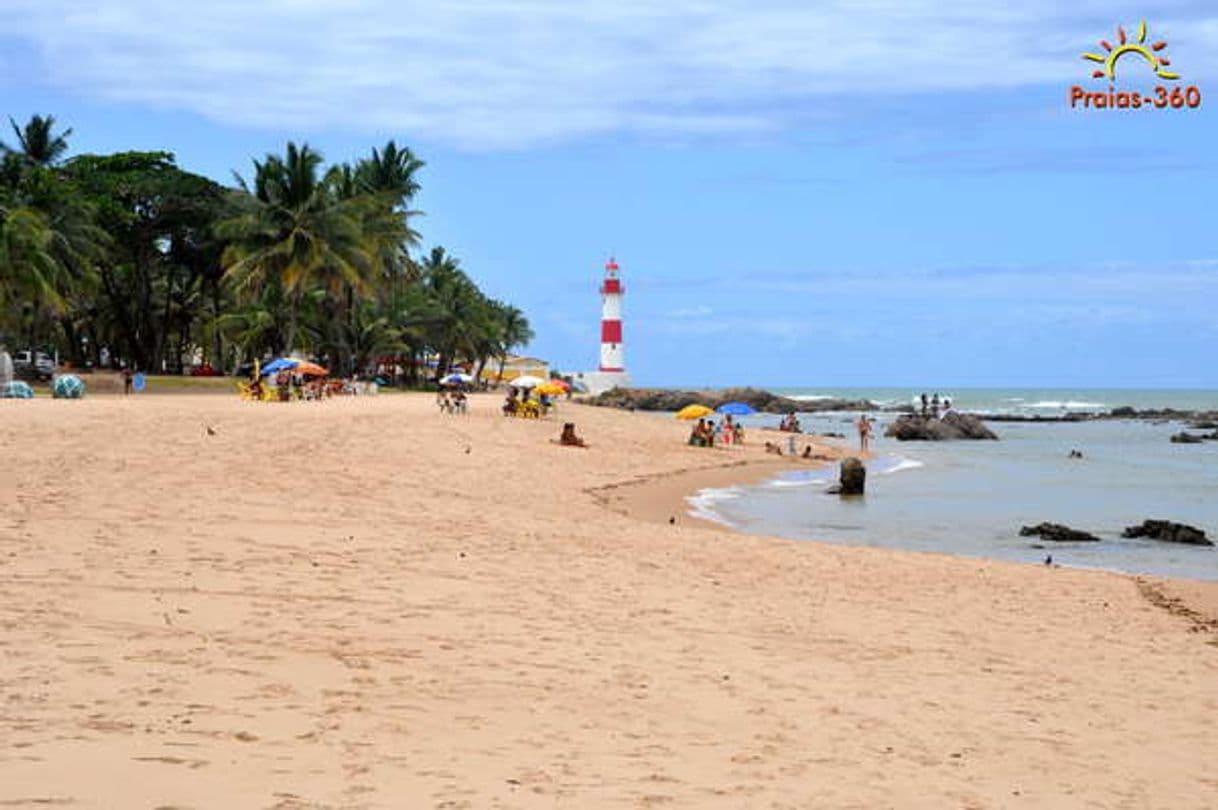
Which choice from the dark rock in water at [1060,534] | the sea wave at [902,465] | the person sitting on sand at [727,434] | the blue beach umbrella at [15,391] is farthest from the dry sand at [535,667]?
the person sitting on sand at [727,434]

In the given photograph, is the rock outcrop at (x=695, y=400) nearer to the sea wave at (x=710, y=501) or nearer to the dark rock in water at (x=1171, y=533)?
the sea wave at (x=710, y=501)

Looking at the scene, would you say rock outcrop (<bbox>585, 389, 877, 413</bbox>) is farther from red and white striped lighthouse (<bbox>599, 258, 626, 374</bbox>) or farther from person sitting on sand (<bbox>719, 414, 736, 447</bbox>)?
person sitting on sand (<bbox>719, 414, 736, 447</bbox>)

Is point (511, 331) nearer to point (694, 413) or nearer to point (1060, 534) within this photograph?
point (694, 413)

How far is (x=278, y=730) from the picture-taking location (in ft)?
17.7

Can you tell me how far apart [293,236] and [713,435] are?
1771cm

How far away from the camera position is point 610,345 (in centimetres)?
9769

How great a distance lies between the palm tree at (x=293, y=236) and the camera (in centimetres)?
4434

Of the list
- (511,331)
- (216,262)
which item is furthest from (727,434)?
(511,331)

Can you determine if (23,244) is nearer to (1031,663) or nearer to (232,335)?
(232,335)

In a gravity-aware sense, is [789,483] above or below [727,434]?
below

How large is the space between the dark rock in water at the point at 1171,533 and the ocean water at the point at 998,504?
1.11 feet

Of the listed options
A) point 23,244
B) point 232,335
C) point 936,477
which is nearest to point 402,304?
point 232,335

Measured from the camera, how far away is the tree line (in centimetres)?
4450

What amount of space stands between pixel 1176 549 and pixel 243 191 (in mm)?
38018
